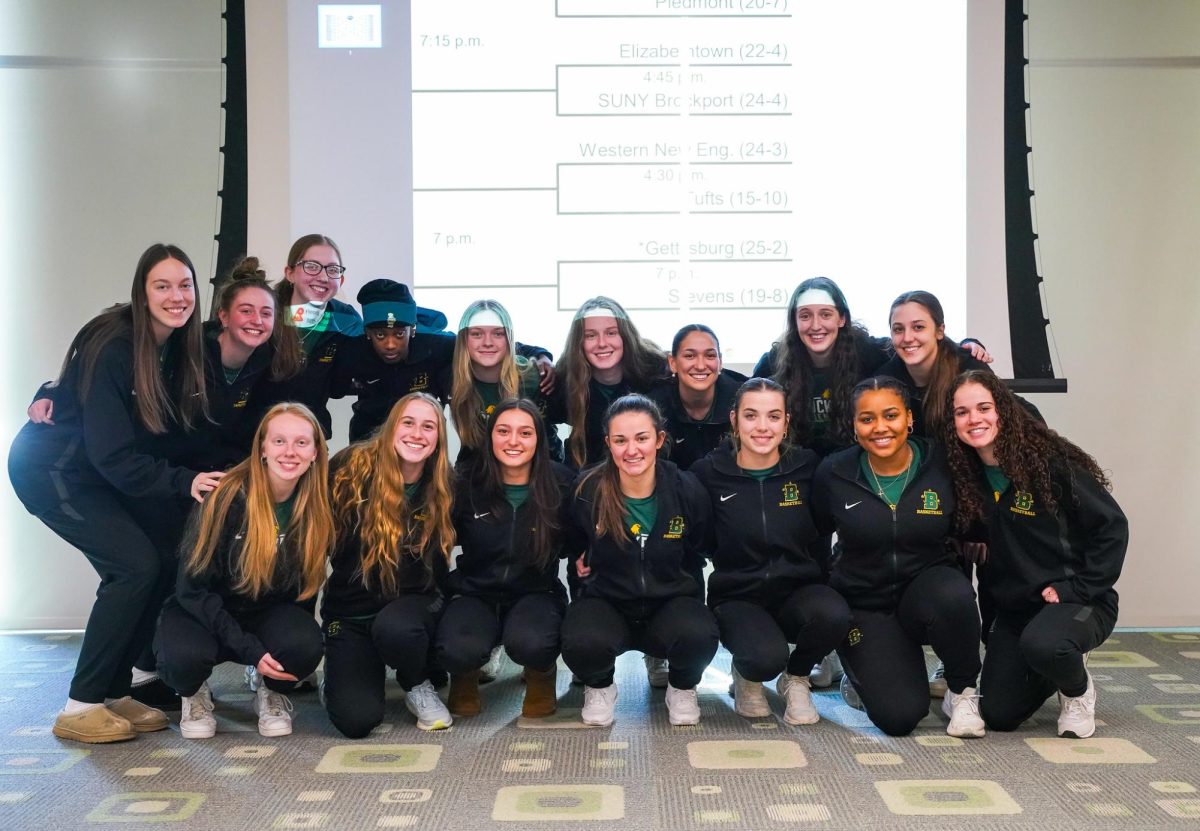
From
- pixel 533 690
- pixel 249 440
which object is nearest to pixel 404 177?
pixel 249 440

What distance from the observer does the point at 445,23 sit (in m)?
3.84

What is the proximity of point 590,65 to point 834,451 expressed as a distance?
1728 millimetres

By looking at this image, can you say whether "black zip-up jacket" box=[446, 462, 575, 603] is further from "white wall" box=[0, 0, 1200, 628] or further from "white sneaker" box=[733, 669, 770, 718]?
"white wall" box=[0, 0, 1200, 628]

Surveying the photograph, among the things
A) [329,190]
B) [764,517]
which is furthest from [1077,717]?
[329,190]

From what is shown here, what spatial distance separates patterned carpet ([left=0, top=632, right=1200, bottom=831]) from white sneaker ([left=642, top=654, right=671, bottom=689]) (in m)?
0.13

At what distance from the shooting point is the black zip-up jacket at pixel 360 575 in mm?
2807

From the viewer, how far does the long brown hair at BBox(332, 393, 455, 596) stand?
2.77 metres

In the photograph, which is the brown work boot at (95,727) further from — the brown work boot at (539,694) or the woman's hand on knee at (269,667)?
the brown work boot at (539,694)

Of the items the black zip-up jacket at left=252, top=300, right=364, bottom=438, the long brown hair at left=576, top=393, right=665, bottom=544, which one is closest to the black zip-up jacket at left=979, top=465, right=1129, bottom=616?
the long brown hair at left=576, top=393, right=665, bottom=544

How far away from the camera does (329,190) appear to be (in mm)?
3836

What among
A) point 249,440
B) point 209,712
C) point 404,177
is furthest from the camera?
point 404,177

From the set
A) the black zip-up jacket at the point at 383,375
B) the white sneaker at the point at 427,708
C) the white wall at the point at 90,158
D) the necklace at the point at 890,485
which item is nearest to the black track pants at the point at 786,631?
the necklace at the point at 890,485

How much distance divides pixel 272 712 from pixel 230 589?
337 mm

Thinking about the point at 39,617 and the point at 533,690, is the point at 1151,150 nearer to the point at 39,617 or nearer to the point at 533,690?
the point at 533,690
